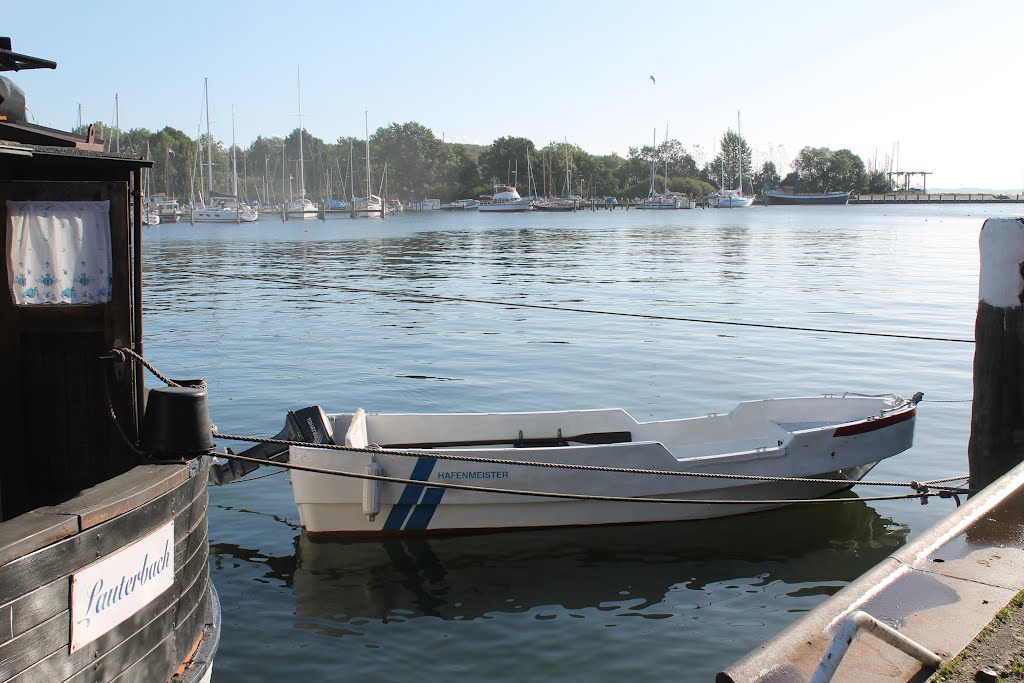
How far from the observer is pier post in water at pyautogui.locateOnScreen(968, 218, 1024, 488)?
856 cm

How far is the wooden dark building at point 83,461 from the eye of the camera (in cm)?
459

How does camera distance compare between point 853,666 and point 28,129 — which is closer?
point 853,666

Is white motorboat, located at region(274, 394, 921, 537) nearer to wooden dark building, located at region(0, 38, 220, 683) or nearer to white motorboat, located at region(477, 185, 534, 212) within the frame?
wooden dark building, located at region(0, 38, 220, 683)

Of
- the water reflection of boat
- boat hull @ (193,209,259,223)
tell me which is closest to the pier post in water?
the water reflection of boat

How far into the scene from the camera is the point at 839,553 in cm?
1080

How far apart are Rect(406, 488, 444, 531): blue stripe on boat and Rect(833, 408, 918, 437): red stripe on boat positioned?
4.77 meters

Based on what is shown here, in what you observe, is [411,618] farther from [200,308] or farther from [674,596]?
[200,308]

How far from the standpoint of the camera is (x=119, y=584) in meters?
5.00

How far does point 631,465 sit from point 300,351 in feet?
48.1

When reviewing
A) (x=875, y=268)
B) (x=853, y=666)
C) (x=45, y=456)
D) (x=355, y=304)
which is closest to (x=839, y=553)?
(x=853, y=666)

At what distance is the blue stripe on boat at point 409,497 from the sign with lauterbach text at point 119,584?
495cm

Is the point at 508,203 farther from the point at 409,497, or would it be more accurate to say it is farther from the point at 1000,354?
the point at 1000,354

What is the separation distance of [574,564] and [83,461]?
530 cm

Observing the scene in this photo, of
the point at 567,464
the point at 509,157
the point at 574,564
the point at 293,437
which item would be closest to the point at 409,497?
the point at 293,437
